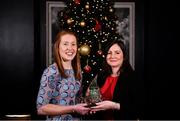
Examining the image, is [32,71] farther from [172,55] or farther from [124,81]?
[172,55]

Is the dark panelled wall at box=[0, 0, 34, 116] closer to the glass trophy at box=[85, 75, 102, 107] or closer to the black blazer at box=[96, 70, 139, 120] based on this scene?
the glass trophy at box=[85, 75, 102, 107]

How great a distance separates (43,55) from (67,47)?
2.49 ft

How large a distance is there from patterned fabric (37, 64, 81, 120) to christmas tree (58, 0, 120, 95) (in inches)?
11.1

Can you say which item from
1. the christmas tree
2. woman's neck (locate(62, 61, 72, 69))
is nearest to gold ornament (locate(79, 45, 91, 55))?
the christmas tree

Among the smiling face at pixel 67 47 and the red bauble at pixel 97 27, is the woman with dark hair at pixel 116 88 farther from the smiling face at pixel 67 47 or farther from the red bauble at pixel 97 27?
the smiling face at pixel 67 47

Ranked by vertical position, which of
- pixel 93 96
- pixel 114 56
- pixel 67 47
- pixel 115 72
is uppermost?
pixel 67 47

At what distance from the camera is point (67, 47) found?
4.77 m

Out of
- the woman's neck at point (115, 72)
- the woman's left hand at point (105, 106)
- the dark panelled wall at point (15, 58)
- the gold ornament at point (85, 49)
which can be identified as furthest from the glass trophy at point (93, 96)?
the dark panelled wall at point (15, 58)

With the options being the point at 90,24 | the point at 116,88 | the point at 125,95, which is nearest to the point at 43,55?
the point at 90,24

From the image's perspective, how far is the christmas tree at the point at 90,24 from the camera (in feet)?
15.4

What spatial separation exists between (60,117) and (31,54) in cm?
112

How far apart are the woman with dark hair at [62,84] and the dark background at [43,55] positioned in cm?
60

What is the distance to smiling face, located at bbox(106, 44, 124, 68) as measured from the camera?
4887 mm

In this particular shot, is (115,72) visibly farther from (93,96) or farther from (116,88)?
(93,96)
